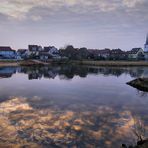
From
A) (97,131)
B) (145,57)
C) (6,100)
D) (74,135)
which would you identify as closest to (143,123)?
(97,131)

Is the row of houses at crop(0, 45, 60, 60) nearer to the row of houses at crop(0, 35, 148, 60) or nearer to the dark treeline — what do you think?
the row of houses at crop(0, 35, 148, 60)

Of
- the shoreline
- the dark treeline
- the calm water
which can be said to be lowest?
the calm water

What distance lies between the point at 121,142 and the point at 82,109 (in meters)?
9.56

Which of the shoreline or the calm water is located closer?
the calm water

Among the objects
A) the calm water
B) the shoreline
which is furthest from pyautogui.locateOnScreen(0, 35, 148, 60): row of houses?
the calm water

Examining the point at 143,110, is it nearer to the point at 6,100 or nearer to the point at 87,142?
the point at 87,142

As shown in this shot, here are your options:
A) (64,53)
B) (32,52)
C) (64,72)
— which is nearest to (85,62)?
(64,53)

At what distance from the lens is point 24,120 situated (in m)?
20.4

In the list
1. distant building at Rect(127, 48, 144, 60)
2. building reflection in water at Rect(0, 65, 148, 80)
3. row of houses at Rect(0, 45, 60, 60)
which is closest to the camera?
building reflection in water at Rect(0, 65, 148, 80)

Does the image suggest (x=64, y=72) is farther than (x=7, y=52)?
No

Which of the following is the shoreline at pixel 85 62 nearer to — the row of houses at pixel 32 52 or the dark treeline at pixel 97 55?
the dark treeline at pixel 97 55

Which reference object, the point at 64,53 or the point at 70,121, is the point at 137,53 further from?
the point at 70,121

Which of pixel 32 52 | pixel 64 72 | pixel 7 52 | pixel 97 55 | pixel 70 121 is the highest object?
pixel 32 52

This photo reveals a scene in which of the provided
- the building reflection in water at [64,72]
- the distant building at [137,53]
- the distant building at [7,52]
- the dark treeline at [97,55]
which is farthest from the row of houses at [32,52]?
the building reflection in water at [64,72]
